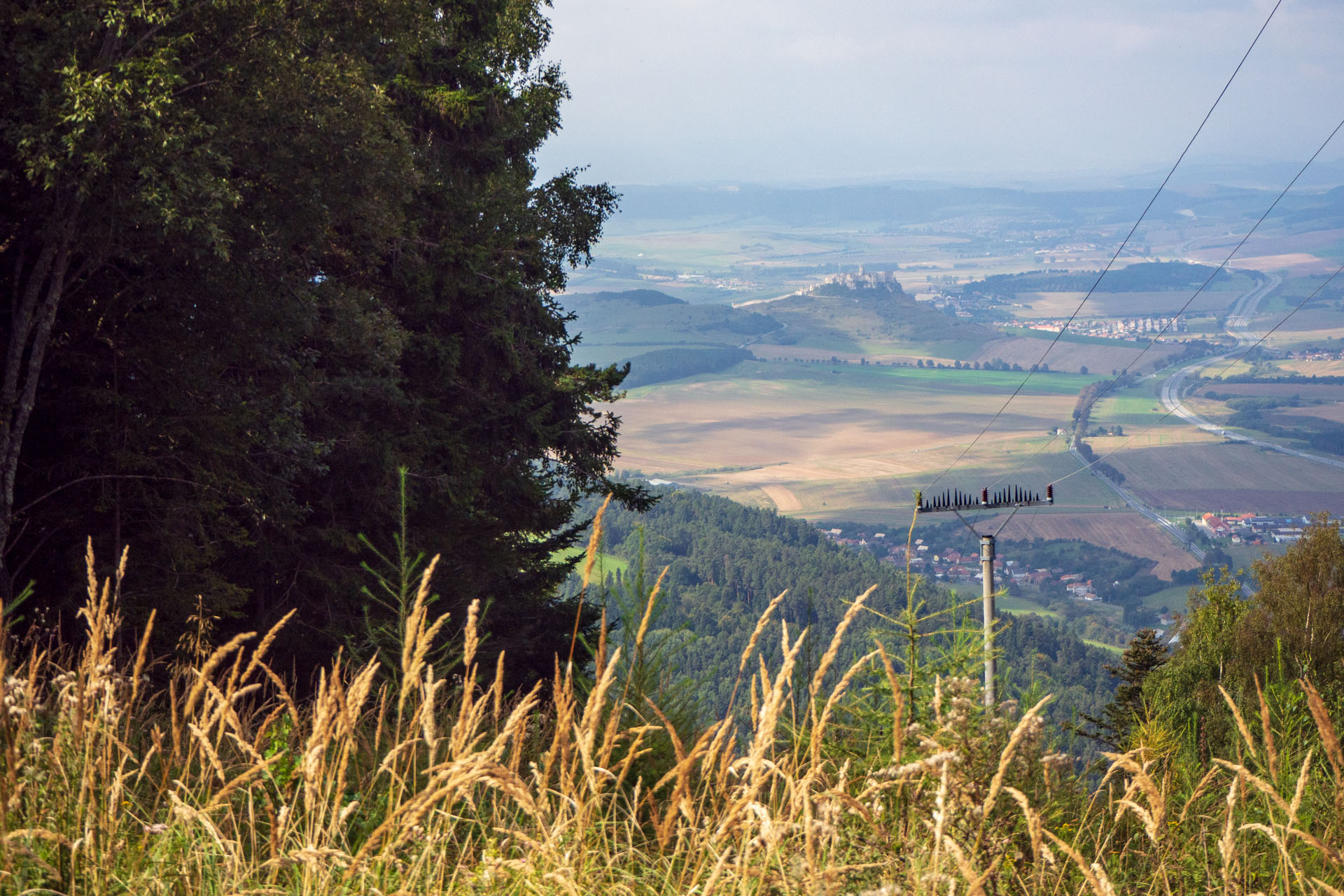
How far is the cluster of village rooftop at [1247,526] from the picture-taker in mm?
106625

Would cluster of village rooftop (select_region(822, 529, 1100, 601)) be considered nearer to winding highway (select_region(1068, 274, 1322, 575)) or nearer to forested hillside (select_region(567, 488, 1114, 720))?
forested hillside (select_region(567, 488, 1114, 720))

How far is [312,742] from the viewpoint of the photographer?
199cm

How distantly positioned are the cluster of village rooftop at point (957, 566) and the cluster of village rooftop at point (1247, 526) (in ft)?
58.2

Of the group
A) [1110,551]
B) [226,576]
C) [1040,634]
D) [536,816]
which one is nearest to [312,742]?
[536,816]

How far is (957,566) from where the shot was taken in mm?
95375

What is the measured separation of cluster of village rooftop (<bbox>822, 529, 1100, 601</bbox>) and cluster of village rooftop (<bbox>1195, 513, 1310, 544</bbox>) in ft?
58.2

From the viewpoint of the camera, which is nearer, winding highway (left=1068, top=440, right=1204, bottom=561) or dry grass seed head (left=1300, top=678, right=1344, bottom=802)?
dry grass seed head (left=1300, top=678, right=1344, bottom=802)

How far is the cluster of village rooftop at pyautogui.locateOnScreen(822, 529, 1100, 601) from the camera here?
9950 centimetres

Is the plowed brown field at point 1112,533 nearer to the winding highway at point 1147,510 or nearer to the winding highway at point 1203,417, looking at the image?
the winding highway at point 1147,510

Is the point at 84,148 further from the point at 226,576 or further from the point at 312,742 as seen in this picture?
the point at 312,742

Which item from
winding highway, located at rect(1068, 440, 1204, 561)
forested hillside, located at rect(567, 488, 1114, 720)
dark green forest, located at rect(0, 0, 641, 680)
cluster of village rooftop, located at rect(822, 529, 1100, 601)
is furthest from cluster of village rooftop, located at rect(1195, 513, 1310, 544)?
dark green forest, located at rect(0, 0, 641, 680)

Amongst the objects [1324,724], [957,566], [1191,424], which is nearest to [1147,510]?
[957,566]

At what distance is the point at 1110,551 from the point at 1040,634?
5376 centimetres

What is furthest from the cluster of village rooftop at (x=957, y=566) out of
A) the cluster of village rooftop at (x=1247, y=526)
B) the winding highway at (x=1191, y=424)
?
the cluster of village rooftop at (x=1247, y=526)
